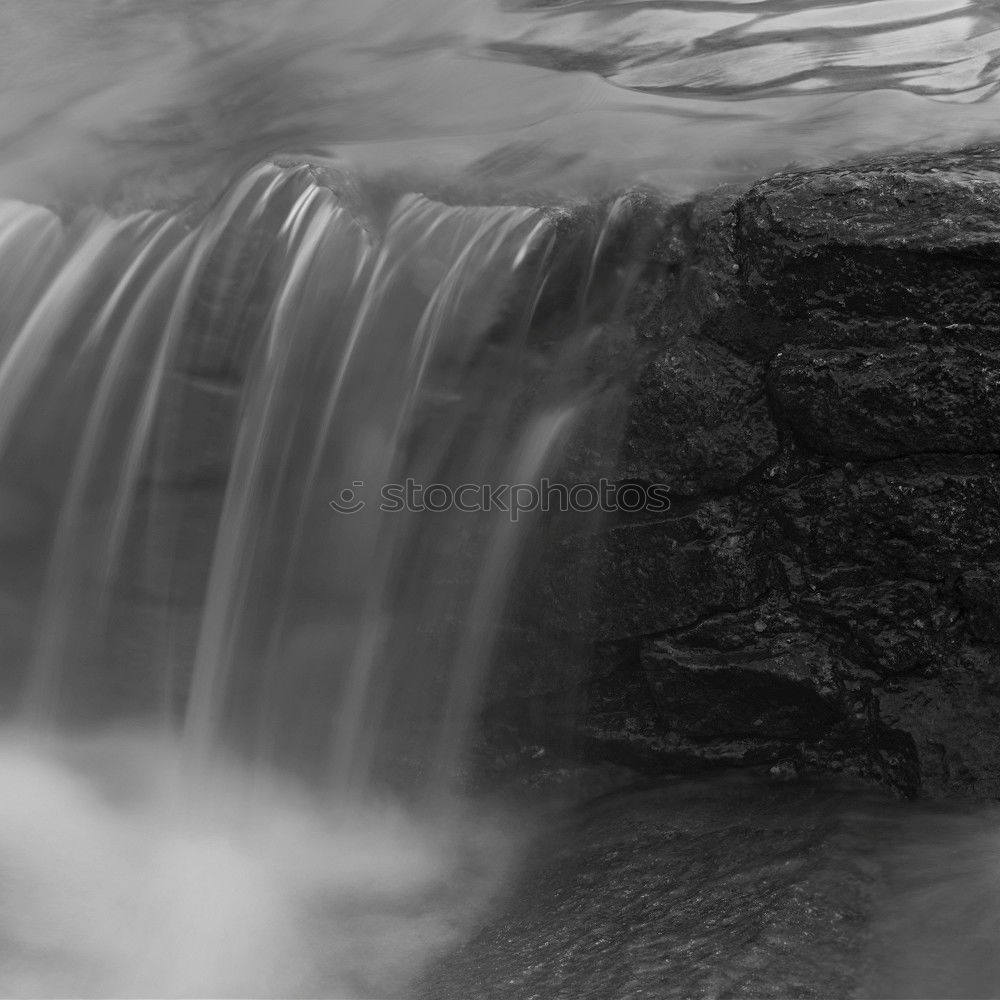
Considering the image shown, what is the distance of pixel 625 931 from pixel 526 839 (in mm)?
686

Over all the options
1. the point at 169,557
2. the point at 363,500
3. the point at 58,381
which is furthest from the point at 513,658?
the point at 58,381

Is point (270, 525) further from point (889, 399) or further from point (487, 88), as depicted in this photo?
point (487, 88)

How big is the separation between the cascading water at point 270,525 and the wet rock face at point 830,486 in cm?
35

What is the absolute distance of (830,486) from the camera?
296cm

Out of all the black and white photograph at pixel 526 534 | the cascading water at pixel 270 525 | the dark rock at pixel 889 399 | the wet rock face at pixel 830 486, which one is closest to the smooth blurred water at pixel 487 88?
the black and white photograph at pixel 526 534

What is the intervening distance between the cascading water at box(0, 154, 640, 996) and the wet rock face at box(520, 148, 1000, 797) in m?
0.35

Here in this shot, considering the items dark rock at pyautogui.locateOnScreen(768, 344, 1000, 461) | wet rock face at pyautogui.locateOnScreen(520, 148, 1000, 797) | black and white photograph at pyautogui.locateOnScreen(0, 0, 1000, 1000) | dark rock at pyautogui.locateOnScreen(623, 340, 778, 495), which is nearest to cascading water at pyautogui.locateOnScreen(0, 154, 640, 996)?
black and white photograph at pyautogui.locateOnScreen(0, 0, 1000, 1000)

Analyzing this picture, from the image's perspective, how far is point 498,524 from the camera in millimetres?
3361

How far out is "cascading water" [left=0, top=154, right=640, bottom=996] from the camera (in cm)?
333

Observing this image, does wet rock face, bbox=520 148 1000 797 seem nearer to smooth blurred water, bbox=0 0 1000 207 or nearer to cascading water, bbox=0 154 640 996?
cascading water, bbox=0 154 640 996

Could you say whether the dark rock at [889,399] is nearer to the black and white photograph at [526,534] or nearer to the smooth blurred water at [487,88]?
the black and white photograph at [526,534]

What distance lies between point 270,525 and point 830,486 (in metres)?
1.63

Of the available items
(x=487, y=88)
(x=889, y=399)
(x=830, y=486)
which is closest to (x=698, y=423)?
(x=830, y=486)

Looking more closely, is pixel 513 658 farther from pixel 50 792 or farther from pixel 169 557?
pixel 50 792
